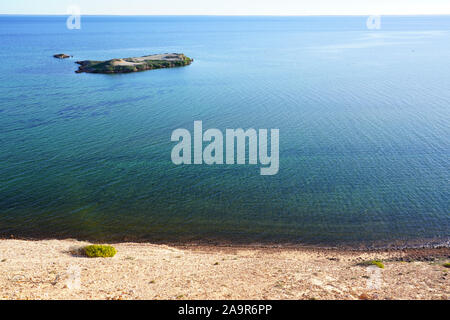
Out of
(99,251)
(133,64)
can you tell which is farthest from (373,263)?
(133,64)

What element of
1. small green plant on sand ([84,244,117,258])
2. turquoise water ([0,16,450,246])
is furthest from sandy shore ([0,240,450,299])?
turquoise water ([0,16,450,246])

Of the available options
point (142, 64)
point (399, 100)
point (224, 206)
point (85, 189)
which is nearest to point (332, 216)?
point (224, 206)

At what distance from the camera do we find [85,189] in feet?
144

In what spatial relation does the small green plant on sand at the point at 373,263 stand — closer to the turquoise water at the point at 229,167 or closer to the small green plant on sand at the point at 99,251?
the turquoise water at the point at 229,167

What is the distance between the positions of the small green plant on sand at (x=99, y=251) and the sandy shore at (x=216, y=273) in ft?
2.35

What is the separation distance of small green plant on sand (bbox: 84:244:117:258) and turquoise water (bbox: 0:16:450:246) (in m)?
5.27

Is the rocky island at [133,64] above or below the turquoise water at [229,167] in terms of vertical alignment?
above

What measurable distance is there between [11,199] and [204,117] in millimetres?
37377

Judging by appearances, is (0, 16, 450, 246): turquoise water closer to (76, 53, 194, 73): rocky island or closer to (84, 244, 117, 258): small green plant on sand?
(84, 244, 117, 258): small green plant on sand

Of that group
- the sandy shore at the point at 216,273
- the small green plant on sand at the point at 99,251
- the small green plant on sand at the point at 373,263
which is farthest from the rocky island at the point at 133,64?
the small green plant on sand at the point at 373,263

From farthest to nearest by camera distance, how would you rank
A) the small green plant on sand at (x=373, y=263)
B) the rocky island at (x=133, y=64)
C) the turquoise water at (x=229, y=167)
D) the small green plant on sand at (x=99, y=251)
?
the rocky island at (x=133, y=64)
the turquoise water at (x=229, y=167)
the small green plant on sand at (x=99, y=251)
the small green plant on sand at (x=373, y=263)

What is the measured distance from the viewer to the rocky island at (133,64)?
116812mm

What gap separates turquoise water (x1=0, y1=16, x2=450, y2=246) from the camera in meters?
37.8

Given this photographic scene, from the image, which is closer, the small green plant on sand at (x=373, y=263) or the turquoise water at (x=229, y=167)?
the small green plant on sand at (x=373, y=263)
